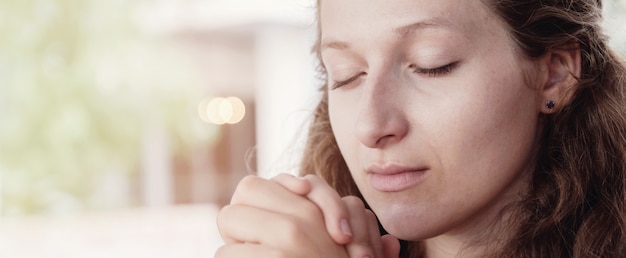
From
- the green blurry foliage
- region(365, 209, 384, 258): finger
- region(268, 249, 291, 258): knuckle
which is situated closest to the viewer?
region(268, 249, 291, 258): knuckle

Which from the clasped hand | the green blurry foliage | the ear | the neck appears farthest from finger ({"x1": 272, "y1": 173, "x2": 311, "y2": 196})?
the green blurry foliage

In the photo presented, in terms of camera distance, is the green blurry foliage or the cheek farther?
the green blurry foliage

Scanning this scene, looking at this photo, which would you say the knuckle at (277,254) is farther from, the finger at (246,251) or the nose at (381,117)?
the nose at (381,117)

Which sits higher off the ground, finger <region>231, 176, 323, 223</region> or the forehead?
the forehead

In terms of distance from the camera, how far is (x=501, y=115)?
102 cm

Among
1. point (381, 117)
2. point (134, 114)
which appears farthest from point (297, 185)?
point (134, 114)

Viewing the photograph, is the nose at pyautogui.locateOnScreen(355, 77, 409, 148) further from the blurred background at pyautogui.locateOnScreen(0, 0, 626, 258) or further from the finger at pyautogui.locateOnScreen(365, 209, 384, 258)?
the blurred background at pyautogui.locateOnScreen(0, 0, 626, 258)

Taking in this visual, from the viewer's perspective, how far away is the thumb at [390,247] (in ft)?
3.58

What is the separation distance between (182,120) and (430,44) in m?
5.64

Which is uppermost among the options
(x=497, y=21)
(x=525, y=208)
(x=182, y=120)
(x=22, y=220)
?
(x=497, y=21)

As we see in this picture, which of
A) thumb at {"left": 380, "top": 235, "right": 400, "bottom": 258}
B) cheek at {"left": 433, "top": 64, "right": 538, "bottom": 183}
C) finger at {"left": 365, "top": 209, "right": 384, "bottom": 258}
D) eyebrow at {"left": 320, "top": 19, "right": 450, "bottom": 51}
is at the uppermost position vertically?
eyebrow at {"left": 320, "top": 19, "right": 450, "bottom": 51}

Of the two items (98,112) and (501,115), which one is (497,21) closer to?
(501,115)

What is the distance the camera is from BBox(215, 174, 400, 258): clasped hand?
0.98m

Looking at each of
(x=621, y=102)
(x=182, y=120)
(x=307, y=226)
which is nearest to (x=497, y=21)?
(x=621, y=102)
